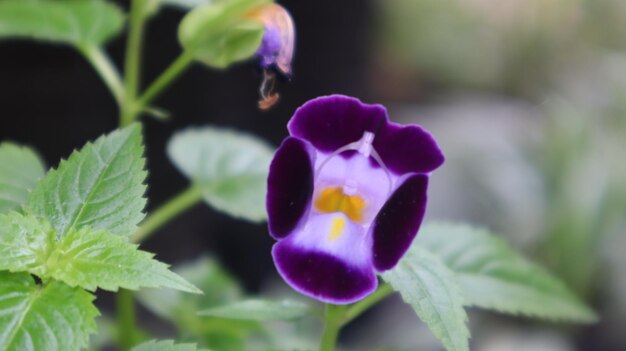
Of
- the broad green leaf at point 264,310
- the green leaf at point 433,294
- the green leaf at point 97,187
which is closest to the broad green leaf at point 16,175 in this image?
the green leaf at point 97,187

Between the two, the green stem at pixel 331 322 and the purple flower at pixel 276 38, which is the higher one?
the purple flower at pixel 276 38

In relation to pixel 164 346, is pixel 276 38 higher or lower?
higher

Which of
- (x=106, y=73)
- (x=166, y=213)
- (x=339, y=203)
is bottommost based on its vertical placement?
(x=339, y=203)

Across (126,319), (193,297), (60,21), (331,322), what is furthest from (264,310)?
(60,21)

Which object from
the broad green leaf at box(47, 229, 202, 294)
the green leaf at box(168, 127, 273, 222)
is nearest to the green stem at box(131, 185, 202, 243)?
the green leaf at box(168, 127, 273, 222)

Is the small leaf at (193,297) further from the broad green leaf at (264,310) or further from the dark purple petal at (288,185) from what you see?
the dark purple petal at (288,185)

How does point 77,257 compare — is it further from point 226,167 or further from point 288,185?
point 226,167

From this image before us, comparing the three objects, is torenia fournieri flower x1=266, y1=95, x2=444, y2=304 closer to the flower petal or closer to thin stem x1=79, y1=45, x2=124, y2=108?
the flower petal
